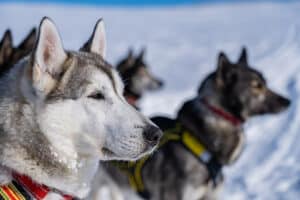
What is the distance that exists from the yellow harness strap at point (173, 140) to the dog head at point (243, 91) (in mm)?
491

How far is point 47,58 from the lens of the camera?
2947mm

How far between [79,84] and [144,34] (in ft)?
78.8

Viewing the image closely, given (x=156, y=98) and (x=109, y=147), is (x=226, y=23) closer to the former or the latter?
(x=156, y=98)

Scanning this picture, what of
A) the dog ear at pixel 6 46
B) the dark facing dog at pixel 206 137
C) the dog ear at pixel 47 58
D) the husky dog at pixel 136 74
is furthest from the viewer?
the husky dog at pixel 136 74

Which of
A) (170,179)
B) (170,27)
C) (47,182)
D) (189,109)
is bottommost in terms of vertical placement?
(170,27)

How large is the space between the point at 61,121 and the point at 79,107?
0.42 ft

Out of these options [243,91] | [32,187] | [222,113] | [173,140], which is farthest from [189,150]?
[32,187]

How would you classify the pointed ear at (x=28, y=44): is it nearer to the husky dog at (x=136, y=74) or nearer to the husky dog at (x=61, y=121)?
the husky dog at (x=136, y=74)

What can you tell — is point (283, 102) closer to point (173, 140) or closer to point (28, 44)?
point (173, 140)

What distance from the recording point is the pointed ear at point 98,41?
345cm

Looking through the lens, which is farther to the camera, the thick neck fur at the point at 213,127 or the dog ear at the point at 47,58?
the thick neck fur at the point at 213,127

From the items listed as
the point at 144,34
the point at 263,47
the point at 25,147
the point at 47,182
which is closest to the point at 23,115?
the point at 25,147

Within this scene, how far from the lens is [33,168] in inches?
113

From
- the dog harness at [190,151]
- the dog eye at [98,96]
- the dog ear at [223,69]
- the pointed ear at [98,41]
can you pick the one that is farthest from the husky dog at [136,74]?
the dog eye at [98,96]
